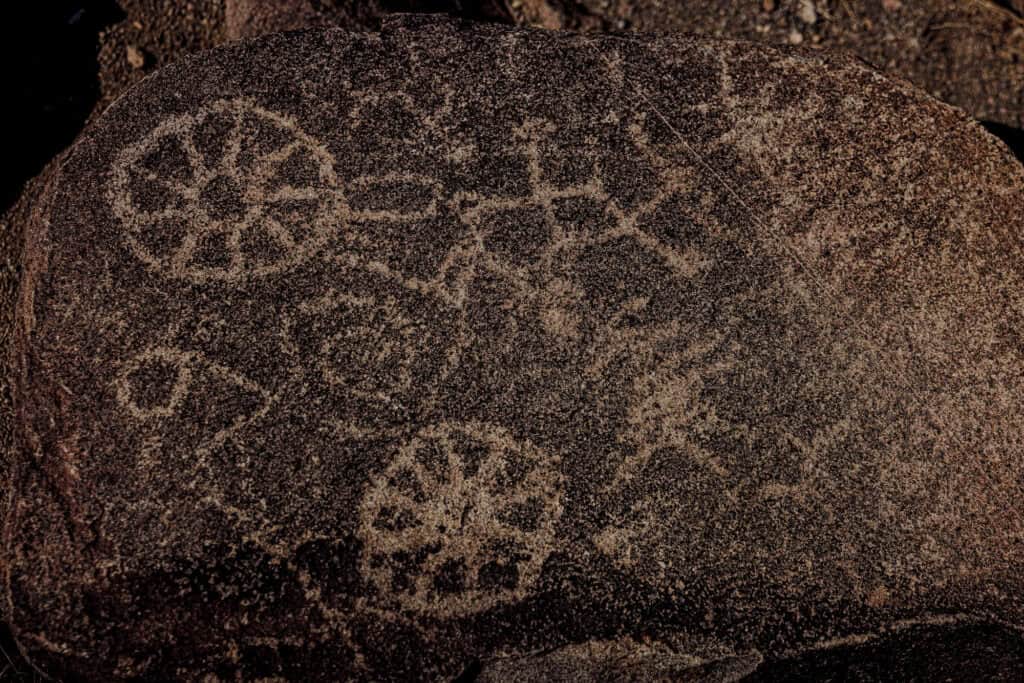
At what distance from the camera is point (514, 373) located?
117 cm

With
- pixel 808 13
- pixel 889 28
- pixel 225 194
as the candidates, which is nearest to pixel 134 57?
pixel 225 194

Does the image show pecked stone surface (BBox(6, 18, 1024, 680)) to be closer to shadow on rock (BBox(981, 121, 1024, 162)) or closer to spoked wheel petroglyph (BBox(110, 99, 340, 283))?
spoked wheel petroglyph (BBox(110, 99, 340, 283))

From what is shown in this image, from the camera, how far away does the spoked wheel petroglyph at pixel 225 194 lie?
1199 mm

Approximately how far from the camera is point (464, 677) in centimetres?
114

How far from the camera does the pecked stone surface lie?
44.2 inches

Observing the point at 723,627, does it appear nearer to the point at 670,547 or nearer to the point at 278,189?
the point at 670,547

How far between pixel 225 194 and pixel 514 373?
0.53m

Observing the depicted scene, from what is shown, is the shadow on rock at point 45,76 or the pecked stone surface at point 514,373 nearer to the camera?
the pecked stone surface at point 514,373

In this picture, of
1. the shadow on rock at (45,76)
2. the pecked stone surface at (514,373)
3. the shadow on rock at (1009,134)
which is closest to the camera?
the pecked stone surface at (514,373)

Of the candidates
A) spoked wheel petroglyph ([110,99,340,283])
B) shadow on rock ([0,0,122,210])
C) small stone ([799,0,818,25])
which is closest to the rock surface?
small stone ([799,0,818,25])

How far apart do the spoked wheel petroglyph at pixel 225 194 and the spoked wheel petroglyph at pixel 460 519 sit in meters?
0.37

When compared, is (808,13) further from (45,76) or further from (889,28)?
(45,76)

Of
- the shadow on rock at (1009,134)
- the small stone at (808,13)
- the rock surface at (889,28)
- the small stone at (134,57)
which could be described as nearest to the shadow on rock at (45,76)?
the small stone at (134,57)

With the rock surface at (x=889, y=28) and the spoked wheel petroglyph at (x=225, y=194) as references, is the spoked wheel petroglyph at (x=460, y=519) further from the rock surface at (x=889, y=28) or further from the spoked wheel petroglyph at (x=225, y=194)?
the rock surface at (x=889, y=28)
